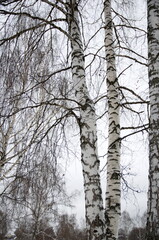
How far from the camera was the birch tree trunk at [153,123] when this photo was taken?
138cm

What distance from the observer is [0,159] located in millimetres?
4945

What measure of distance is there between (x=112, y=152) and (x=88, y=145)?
0.73 m

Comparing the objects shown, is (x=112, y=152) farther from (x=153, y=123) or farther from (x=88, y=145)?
(x=153, y=123)

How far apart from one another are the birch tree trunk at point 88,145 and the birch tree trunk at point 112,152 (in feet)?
1.76

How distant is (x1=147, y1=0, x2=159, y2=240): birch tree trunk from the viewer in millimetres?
1377

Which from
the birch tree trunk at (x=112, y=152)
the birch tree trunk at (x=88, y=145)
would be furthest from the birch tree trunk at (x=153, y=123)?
the birch tree trunk at (x=112, y=152)

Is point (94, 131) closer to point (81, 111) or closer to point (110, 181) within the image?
point (81, 111)

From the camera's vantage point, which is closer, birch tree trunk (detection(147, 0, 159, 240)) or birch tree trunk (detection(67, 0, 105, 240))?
birch tree trunk (detection(147, 0, 159, 240))

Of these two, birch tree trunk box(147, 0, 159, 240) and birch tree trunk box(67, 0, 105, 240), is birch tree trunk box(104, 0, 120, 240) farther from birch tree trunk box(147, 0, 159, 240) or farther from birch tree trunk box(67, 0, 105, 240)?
birch tree trunk box(147, 0, 159, 240)

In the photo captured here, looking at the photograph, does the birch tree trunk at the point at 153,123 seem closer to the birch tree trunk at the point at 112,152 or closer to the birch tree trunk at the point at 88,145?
the birch tree trunk at the point at 88,145

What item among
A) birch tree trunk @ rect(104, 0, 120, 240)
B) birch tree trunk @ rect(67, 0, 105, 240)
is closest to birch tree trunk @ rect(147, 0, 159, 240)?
birch tree trunk @ rect(67, 0, 105, 240)

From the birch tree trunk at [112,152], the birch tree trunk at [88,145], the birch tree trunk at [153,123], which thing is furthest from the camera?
the birch tree trunk at [112,152]

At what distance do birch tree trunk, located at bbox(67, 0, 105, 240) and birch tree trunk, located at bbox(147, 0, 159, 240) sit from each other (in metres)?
0.63

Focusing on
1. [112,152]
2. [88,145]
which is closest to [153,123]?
[88,145]
